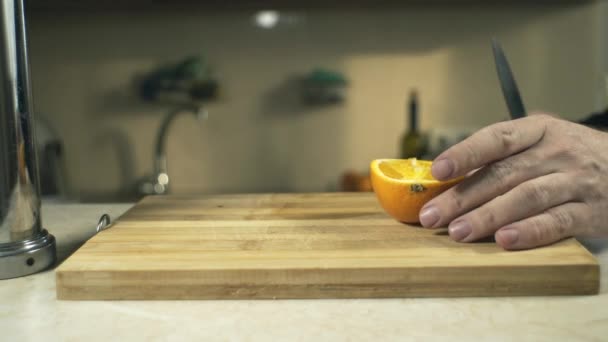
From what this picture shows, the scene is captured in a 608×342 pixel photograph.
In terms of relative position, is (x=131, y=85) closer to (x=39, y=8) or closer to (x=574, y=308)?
(x=39, y=8)

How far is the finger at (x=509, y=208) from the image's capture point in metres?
0.73

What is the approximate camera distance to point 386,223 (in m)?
0.82

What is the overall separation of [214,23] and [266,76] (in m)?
0.26

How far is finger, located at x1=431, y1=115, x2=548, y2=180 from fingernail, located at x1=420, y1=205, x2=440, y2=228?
45 mm

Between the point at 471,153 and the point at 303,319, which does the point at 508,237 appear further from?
the point at 303,319

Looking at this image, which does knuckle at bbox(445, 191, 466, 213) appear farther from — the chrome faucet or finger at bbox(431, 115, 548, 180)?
the chrome faucet

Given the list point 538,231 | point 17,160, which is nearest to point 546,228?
point 538,231

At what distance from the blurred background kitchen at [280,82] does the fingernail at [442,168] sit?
1.48 meters

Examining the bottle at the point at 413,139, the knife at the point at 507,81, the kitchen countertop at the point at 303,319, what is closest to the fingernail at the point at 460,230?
the kitchen countertop at the point at 303,319

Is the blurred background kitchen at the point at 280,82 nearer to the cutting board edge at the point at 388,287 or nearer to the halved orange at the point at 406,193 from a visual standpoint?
the halved orange at the point at 406,193

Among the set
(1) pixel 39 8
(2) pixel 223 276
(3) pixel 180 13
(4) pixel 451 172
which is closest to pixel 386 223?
(4) pixel 451 172

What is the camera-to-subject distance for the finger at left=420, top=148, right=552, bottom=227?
0.76 metres

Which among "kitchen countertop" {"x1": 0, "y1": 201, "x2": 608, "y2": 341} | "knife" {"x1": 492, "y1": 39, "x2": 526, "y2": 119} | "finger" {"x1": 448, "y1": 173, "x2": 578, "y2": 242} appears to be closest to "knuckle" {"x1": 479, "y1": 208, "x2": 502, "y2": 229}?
"finger" {"x1": 448, "y1": 173, "x2": 578, "y2": 242}

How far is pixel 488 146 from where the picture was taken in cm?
75
